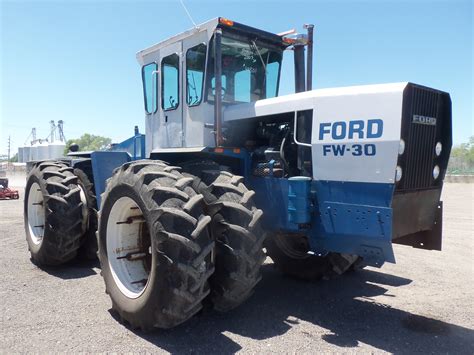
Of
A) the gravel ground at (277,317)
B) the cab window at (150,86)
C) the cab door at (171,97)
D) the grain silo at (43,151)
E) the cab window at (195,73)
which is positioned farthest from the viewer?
the grain silo at (43,151)

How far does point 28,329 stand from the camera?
4.16 meters

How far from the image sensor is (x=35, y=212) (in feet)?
23.3

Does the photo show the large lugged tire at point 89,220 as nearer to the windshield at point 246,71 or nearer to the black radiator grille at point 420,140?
the windshield at point 246,71

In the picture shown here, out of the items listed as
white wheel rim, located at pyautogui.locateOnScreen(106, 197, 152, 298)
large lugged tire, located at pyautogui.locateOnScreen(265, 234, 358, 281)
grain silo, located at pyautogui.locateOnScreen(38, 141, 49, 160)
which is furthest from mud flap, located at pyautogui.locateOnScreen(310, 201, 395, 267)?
grain silo, located at pyautogui.locateOnScreen(38, 141, 49, 160)

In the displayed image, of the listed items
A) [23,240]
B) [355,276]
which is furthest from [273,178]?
[23,240]

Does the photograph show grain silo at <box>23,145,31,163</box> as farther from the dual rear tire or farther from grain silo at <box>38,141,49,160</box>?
the dual rear tire

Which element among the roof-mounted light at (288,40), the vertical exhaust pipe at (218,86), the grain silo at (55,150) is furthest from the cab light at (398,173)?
the grain silo at (55,150)

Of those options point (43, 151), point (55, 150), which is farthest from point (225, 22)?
point (43, 151)

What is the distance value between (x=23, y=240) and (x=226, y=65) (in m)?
6.03

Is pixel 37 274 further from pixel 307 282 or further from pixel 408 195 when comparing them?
pixel 408 195

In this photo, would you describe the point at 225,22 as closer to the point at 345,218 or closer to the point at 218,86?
the point at 218,86

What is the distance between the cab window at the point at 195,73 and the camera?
526 centimetres

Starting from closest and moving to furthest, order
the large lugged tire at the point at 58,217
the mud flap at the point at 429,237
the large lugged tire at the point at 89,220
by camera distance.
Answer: the mud flap at the point at 429,237
the large lugged tire at the point at 58,217
the large lugged tire at the point at 89,220

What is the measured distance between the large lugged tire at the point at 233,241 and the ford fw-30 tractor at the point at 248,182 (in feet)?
0.04
